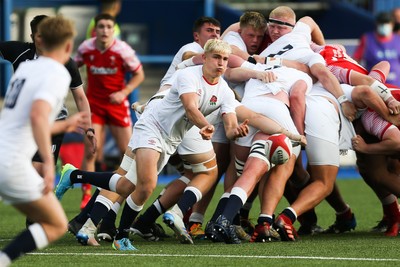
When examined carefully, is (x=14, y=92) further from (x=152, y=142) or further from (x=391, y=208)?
(x=391, y=208)

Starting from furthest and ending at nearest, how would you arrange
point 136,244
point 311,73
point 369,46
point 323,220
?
point 369,46, point 323,220, point 311,73, point 136,244

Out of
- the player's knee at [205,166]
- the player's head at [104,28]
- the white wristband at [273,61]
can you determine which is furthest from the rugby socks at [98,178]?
the player's head at [104,28]

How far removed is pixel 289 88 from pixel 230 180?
39.4 inches

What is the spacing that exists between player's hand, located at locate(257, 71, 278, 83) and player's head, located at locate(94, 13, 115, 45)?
3468 millimetres

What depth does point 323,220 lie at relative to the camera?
11.5 meters

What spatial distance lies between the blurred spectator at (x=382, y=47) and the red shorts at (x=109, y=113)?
549 centimetres

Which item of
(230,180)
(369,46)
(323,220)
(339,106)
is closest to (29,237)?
(230,180)

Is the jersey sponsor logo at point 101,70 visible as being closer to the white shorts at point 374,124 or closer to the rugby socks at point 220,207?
the rugby socks at point 220,207

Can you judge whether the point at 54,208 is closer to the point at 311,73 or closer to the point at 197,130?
the point at 197,130

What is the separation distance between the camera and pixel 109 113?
515 inches

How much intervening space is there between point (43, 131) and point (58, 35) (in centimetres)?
73

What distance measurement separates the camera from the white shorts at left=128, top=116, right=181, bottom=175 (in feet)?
28.7

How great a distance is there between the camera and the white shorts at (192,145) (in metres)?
9.25

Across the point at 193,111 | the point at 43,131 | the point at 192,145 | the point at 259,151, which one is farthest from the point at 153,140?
the point at 43,131
